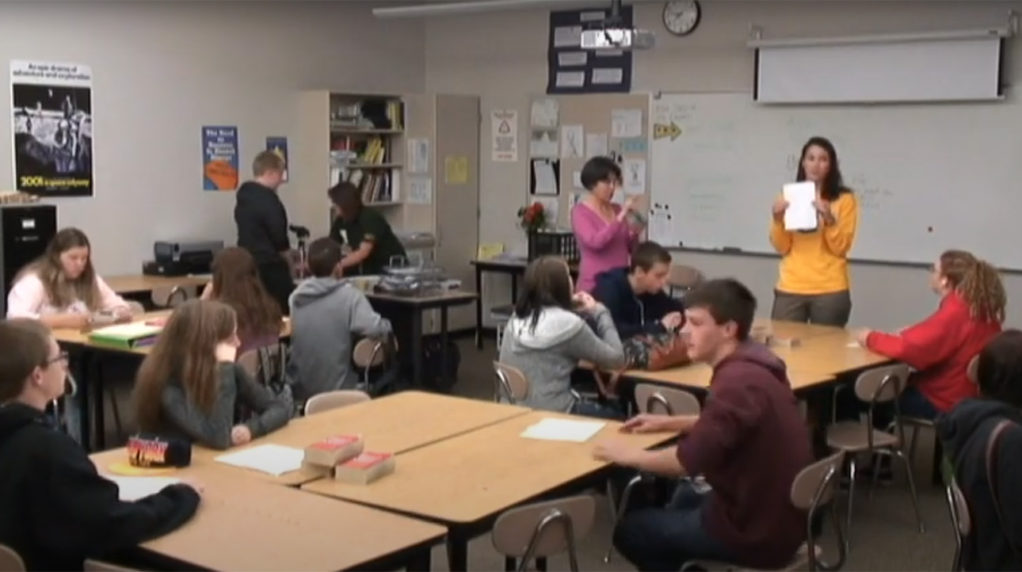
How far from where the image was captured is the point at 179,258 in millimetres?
8352

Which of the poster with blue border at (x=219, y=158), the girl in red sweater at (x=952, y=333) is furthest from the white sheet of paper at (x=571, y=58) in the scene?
the girl in red sweater at (x=952, y=333)

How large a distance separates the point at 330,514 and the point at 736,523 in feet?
3.71

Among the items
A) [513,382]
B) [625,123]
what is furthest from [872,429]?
[625,123]

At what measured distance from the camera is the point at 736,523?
3.40m

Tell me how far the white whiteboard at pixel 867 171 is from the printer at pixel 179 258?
330 centimetres

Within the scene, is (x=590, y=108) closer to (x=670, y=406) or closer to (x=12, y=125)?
(x=12, y=125)

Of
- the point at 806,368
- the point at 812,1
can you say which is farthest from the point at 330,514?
the point at 812,1

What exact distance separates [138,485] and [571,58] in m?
7.02

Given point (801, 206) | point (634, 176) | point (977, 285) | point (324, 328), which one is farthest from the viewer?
point (634, 176)

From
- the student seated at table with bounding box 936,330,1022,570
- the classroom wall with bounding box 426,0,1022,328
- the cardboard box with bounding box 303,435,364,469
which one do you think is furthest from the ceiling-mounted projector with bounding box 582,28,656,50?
the cardboard box with bounding box 303,435,364,469

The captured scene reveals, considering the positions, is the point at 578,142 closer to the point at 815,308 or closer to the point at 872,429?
the point at 815,308

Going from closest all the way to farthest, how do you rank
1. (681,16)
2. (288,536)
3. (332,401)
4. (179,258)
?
(288,536), (332,401), (179,258), (681,16)

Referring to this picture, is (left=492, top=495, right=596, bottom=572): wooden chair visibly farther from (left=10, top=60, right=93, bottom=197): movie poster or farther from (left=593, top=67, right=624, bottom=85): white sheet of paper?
(left=593, top=67, right=624, bottom=85): white sheet of paper

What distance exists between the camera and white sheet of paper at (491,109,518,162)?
33.3 ft
